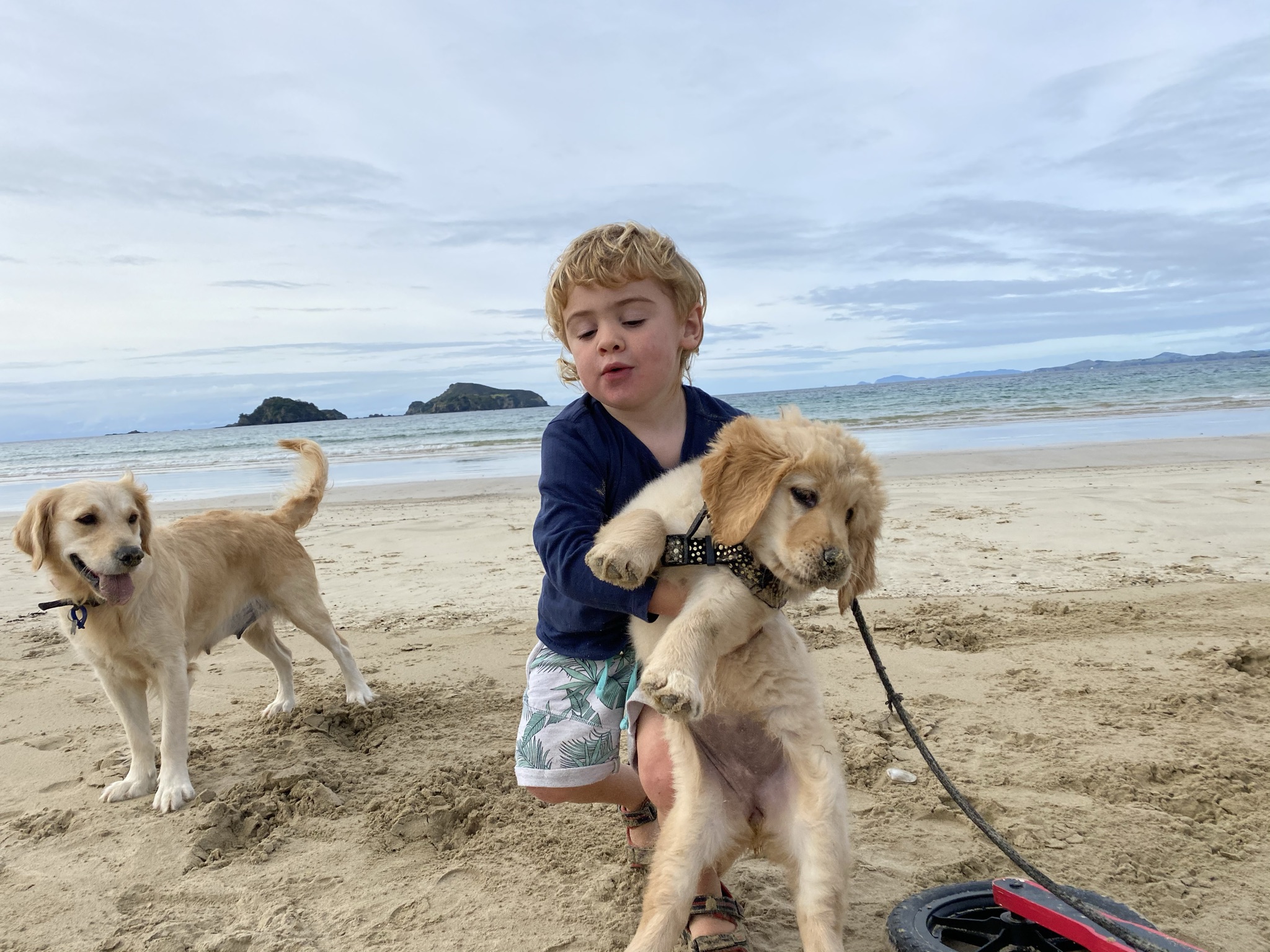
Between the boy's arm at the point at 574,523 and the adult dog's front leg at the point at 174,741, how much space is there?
2.00 m

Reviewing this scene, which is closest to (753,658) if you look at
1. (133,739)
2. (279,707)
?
(133,739)

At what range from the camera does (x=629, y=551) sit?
2.03 m

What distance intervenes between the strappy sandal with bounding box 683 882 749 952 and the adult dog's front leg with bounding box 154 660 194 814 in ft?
7.44

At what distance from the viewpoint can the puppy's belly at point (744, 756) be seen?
7.43 ft

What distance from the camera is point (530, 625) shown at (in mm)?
5348

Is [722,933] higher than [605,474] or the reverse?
the reverse

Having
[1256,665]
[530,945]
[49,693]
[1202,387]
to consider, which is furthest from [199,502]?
[1202,387]

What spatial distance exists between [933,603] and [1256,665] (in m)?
1.74

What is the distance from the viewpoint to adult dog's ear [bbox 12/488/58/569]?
364 cm

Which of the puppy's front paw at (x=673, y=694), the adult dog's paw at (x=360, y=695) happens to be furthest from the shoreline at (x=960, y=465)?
the puppy's front paw at (x=673, y=694)

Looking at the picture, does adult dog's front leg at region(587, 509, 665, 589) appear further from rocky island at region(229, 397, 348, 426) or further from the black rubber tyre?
rocky island at region(229, 397, 348, 426)

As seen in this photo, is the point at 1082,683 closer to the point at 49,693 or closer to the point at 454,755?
the point at 454,755

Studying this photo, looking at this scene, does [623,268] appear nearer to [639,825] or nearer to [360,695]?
[639,825]

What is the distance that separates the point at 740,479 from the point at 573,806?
5.64 feet
